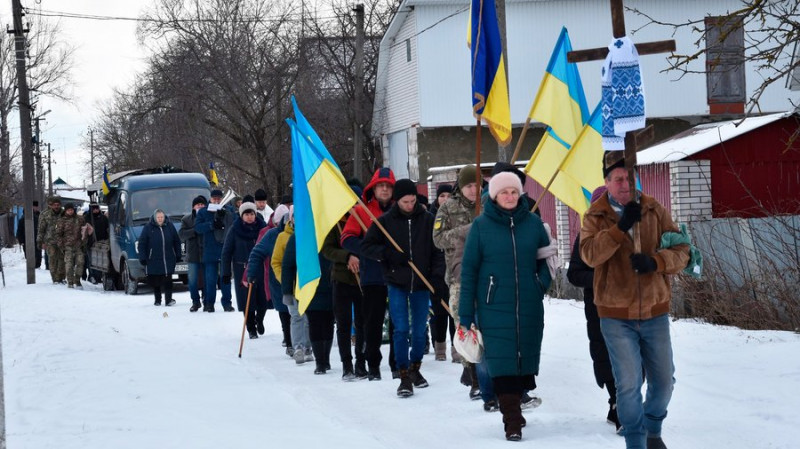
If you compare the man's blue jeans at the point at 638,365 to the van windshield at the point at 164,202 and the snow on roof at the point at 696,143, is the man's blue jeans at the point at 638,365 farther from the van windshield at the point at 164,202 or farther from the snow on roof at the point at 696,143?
the van windshield at the point at 164,202

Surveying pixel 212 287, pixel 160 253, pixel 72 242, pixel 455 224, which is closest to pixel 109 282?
pixel 72 242

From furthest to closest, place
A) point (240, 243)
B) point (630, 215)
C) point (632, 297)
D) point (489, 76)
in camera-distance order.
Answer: point (240, 243), point (489, 76), point (632, 297), point (630, 215)

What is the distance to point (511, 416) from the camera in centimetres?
753

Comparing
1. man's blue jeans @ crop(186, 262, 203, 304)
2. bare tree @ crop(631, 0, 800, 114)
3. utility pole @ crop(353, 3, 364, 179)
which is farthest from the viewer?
utility pole @ crop(353, 3, 364, 179)

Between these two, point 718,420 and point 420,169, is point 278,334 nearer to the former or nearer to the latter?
point 718,420

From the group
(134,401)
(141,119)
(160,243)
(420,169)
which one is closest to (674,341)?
(134,401)

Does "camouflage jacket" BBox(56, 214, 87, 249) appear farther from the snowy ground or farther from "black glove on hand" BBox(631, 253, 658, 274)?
"black glove on hand" BBox(631, 253, 658, 274)

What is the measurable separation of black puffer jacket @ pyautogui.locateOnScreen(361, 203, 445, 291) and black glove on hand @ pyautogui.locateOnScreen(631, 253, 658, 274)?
11.8ft

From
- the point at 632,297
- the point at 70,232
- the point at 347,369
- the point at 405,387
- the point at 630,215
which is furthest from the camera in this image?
the point at 70,232

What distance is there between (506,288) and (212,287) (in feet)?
40.5

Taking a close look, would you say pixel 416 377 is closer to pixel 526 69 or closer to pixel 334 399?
pixel 334 399

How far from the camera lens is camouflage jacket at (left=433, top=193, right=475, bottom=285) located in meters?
8.80

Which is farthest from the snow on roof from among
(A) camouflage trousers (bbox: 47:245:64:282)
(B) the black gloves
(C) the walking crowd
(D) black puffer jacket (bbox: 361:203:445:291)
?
(A) camouflage trousers (bbox: 47:245:64:282)

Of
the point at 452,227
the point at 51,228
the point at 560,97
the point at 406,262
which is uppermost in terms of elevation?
the point at 560,97
